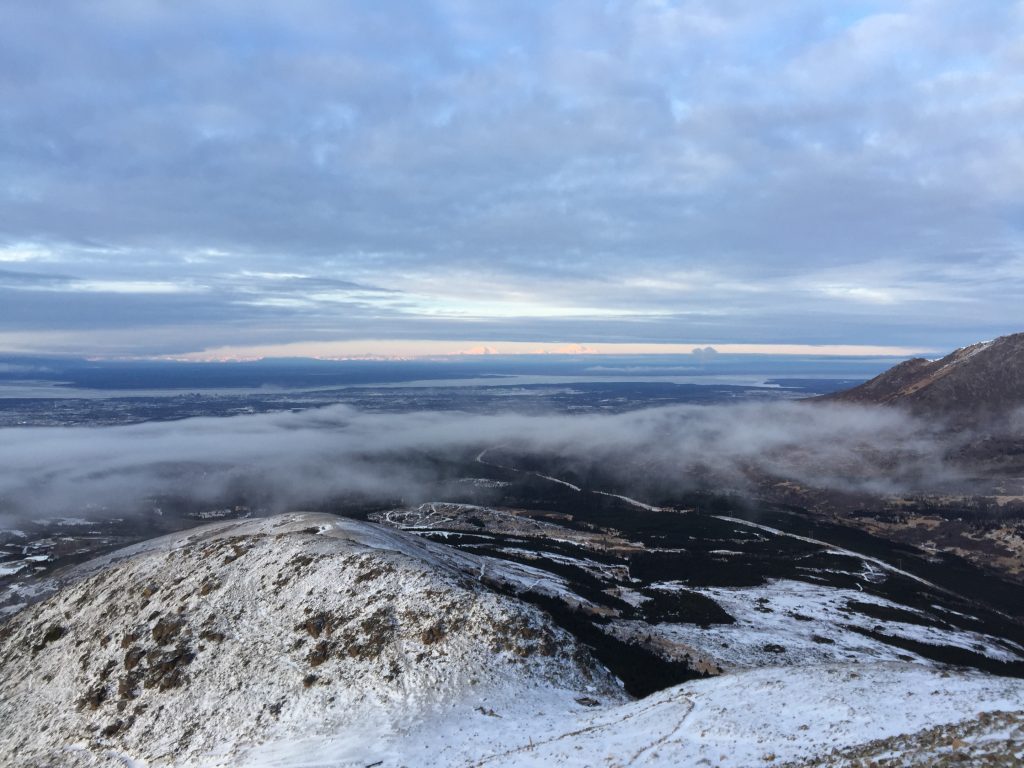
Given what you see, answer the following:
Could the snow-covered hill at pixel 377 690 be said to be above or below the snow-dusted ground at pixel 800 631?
above

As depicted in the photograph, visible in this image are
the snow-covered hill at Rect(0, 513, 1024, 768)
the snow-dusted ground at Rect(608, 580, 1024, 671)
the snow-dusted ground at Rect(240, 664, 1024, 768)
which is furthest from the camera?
the snow-dusted ground at Rect(608, 580, 1024, 671)

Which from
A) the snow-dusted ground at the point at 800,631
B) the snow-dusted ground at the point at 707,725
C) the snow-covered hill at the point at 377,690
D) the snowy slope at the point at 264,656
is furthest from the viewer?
the snow-dusted ground at the point at 800,631

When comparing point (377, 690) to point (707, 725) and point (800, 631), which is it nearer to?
point (707, 725)

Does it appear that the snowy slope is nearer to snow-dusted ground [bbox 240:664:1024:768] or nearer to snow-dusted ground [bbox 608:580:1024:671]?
snow-dusted ground [bbox 240:664:1024:768]

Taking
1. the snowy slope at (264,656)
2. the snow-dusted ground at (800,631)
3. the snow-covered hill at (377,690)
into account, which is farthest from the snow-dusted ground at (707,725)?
the snow-dusted ground at (800,631)

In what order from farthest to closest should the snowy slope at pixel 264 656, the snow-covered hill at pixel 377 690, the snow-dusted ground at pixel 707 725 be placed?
1. the snowy slope at pixel 264 656
2. the snow-covered hill at pixel 377 690
3. the snow-dusted ground at pixel 707 725

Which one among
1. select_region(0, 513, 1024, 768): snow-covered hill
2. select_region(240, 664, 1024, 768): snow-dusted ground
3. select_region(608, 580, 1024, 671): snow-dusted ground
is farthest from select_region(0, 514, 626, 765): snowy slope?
select_region(608, 580, 1024, 671): snow-dusted ground

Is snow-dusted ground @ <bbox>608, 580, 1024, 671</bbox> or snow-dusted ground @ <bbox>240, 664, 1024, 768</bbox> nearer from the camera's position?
snow-dusted ground @ <bbox>240, 664, 1024, 768</bbox>

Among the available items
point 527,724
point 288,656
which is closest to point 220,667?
point 288,656

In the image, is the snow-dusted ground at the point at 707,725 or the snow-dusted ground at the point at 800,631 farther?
the snow-dusted ground at the point at 800,631

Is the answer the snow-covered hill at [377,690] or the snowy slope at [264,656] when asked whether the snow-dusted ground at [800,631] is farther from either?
the snow-covered hill at [377,690]
